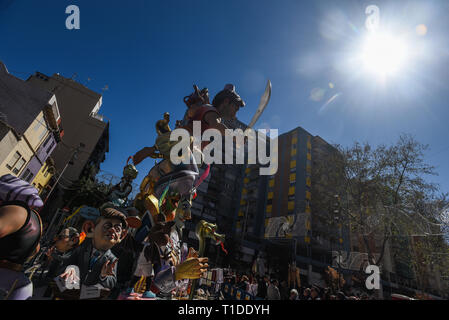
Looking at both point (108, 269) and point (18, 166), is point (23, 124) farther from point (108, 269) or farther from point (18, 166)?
point (108, 269)

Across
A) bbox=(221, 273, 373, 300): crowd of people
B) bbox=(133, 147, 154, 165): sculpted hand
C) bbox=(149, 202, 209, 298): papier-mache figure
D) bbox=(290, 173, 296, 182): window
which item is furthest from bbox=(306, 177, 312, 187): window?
bbox=(149, 202, 209, 298): papier-mache figure

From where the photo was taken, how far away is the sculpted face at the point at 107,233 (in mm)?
1593

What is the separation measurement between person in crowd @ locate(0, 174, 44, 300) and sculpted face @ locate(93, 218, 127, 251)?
0.36m

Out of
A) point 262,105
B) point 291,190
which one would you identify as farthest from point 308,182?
point 262,105

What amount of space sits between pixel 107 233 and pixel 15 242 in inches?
20.3

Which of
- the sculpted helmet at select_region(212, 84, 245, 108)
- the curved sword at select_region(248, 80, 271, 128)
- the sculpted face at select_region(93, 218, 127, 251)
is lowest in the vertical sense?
the sculpted face at select_region(93, 218, 127, 251)

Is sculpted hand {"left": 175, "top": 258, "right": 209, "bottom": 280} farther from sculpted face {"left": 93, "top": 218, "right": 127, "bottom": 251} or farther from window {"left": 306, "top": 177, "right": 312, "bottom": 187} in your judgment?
window {"left": 306, "top": 177, "right": 312, "bottom": 187}

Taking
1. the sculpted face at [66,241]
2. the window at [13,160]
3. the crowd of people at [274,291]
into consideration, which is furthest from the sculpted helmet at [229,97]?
the window at [13,160]

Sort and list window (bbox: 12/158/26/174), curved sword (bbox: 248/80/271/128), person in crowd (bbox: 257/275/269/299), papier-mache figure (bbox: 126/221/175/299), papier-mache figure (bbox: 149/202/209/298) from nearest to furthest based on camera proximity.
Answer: papier-mache figure (bbox: 126/221/175/299)
papier-mache figure (bbox: 149/202/209/298)
curved sword (bbox: 248/80/271/128)
person in crowd (bbox: 257/275/269/299)
window (bbox: 12/158/26/174)

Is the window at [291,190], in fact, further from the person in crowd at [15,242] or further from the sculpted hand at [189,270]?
the person in crowd at [15,242]

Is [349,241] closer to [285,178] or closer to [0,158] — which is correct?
[285,178]

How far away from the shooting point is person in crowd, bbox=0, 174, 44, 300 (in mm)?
1160
